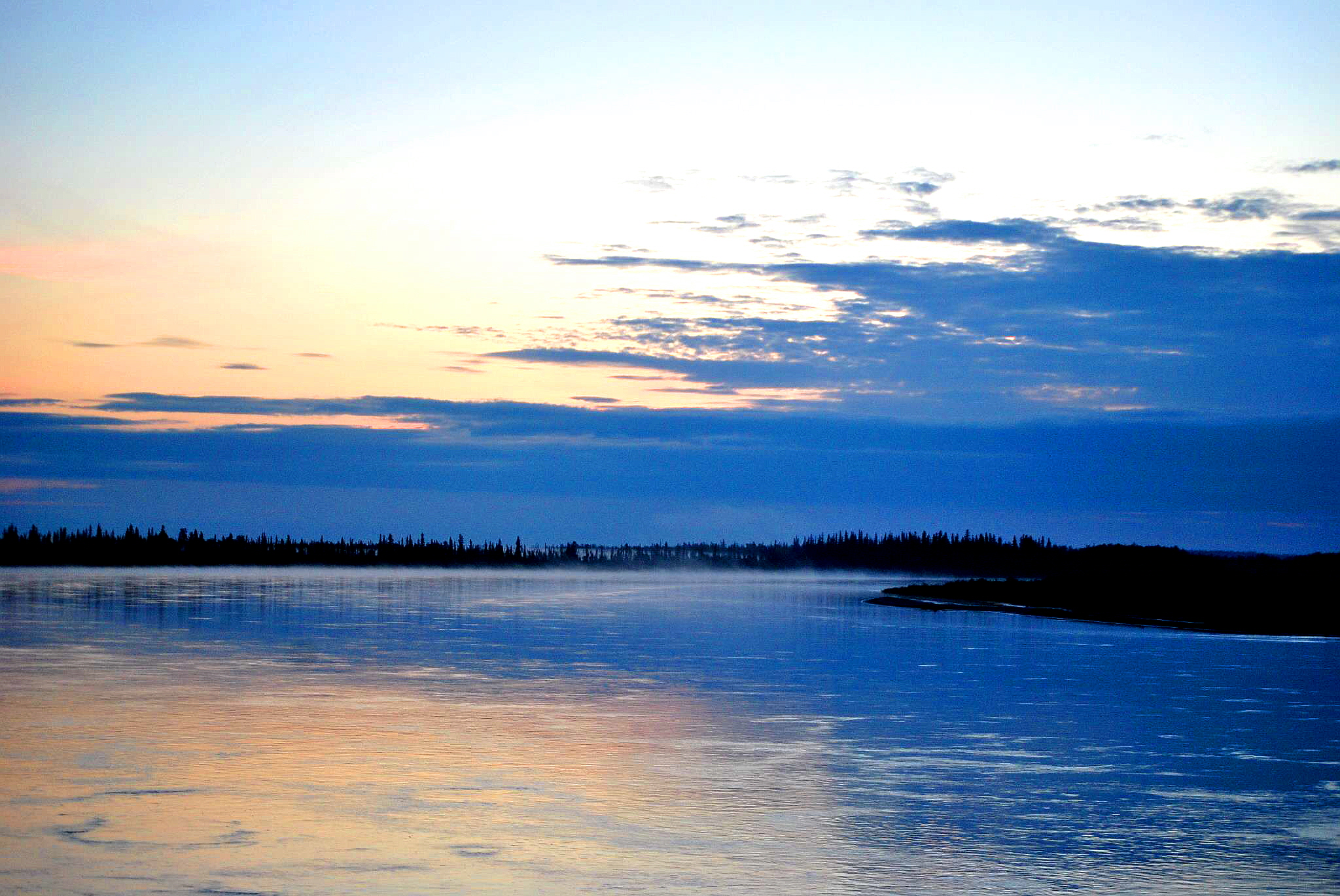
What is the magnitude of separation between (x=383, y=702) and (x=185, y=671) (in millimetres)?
5695

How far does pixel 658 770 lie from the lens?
13570mm

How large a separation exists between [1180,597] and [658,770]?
3915 cm

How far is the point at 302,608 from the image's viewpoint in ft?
154

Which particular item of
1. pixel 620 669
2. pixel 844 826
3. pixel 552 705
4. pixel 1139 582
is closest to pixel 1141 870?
pixel 844 826

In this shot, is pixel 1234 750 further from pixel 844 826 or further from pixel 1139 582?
pixel 1139 582

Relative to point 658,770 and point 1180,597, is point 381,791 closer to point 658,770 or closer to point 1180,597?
point 658,770

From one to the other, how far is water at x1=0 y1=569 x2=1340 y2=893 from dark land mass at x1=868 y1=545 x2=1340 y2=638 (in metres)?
11.6

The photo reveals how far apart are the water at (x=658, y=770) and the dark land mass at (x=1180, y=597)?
11573mm

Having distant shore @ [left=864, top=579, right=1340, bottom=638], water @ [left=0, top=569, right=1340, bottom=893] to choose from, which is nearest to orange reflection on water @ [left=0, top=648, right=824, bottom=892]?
water @ [left=0, top=569, right=1340, bottom=893]

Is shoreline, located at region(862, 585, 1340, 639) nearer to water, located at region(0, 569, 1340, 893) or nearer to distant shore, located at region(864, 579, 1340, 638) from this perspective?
distant shore, located at region(864, 579, 1340, 638)

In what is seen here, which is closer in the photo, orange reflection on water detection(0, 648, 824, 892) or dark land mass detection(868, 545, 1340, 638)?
orange reflection on water detection(0, 648, 824, 892)

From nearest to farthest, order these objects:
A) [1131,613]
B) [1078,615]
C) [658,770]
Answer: [658,770], [1078,615], [1131,613]

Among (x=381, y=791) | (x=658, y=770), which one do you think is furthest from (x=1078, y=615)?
(x=381, y=791)

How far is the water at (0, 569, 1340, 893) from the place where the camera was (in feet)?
31.5
